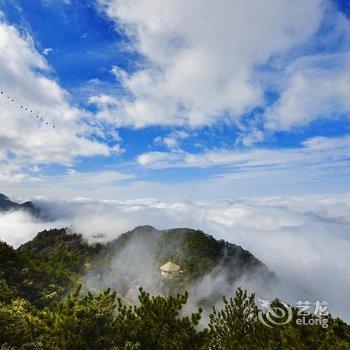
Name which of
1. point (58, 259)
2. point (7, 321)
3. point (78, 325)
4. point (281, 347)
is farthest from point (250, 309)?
point (58, 259)

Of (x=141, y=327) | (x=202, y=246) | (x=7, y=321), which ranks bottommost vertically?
(x=7, y=321)

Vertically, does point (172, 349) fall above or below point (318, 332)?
below

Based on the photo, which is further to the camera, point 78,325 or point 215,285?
point 215,285

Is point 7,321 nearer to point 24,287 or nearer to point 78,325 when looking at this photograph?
point 78,325

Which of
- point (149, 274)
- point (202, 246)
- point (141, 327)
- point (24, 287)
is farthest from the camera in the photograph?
point (202, 246)

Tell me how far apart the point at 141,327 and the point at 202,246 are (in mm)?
179272

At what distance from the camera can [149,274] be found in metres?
149

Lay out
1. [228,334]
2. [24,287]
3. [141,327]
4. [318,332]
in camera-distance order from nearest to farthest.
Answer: [318,332]
[141,327]
[228,334]
[24,287]

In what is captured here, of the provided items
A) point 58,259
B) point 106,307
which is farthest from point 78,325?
point 58,259

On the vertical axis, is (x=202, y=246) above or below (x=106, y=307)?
above

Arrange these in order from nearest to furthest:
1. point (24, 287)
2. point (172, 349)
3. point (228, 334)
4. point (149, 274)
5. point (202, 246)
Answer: point (172, 349) → point (228, 334) → point (24, 287) → point (149, 274) → point (202, 246)

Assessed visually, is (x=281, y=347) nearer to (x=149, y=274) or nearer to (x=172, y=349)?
(x=172, y=349)

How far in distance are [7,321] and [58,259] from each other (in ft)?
482

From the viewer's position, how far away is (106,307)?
869 inches
